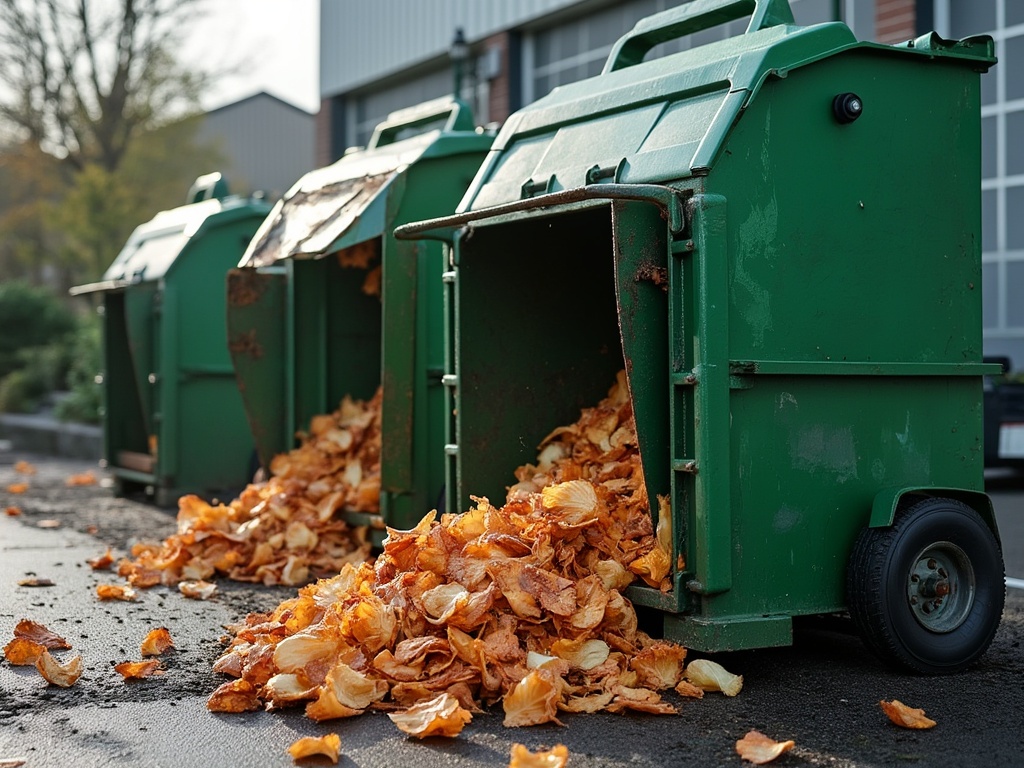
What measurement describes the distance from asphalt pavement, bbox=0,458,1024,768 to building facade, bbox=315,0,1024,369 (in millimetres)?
6608

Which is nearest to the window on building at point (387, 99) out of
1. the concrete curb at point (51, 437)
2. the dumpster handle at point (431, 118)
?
the concrete curb at point (51, 437)

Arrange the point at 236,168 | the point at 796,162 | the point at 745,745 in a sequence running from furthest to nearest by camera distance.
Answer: the point at 236,168, the point at 796,162, the point at 745,745

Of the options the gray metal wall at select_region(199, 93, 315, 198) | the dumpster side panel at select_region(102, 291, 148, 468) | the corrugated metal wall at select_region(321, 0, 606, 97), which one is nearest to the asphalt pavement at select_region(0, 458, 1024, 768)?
the dumpster side panel at select_region(102, 291, 148, 468)

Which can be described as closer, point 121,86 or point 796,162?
point 796,162

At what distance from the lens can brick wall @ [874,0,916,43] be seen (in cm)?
1098

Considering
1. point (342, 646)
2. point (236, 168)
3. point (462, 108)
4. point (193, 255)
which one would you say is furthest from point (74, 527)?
point (236, 168)

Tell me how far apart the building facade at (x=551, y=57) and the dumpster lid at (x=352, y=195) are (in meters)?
3.99

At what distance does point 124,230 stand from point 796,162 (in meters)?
20.0

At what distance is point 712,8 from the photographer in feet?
16.9

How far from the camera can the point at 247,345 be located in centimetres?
769

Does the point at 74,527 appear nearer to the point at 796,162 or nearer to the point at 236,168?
the point at 796,162

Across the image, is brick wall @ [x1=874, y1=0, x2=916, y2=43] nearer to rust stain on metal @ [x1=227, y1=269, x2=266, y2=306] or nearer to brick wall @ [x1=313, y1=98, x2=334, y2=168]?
rust stain on metal @ [x1=227, y1=269, x2=266, y2=306]

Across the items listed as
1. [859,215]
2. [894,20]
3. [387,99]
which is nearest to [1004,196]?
[894,20]

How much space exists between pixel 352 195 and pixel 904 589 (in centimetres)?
361
